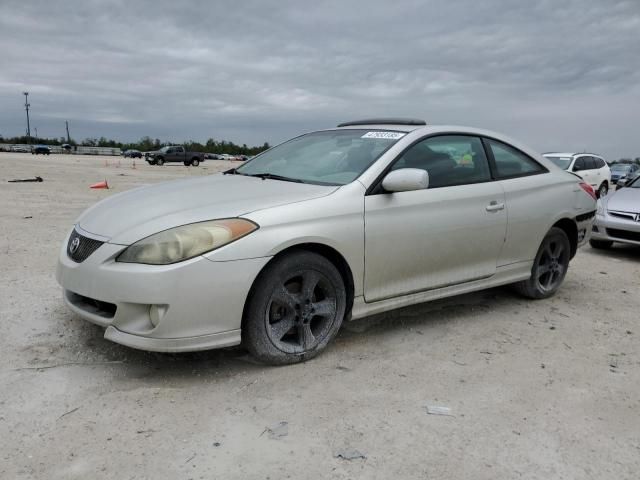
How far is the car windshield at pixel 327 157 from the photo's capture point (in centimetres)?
383

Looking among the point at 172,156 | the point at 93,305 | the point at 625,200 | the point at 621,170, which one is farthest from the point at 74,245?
the point at 172,156

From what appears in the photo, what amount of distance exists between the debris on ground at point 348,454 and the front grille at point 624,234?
6.56m

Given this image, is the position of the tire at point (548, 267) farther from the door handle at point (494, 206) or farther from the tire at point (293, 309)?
the tire at point (293, 309)

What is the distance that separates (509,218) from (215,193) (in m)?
2.38

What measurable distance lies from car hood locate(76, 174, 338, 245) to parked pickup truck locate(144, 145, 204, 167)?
40472mm

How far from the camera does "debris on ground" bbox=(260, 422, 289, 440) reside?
103 inches

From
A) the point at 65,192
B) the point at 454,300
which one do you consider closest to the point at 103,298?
the point at 454,300

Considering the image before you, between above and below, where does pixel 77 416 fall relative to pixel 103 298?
below

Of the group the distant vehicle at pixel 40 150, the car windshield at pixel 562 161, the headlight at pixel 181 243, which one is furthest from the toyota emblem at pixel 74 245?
the distant vehicle at pixel 40 150

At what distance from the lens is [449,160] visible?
13.9ft

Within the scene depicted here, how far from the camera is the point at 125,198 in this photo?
379 centimetres

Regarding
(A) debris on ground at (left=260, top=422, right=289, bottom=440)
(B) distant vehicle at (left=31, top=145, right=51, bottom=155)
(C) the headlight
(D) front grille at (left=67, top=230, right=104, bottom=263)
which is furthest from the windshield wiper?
(B) distant vehicle at (left=31, top=145, right=51, bottom=155)

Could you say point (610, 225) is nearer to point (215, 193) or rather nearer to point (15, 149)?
point (215, 193)

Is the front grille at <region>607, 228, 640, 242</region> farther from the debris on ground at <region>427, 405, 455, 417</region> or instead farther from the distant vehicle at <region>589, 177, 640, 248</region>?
the debris on ground at <region>427, 405, 455, 417</region>
